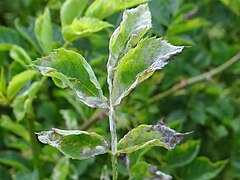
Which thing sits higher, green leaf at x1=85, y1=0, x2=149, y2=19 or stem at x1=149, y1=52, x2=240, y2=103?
stem at x1=149, y1=52, x2=240, y2=103

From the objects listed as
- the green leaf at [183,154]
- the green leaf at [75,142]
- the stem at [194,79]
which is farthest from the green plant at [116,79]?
the stem at [194,79]

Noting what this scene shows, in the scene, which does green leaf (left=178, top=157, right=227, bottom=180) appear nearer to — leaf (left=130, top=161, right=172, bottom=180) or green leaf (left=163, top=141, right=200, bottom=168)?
green leaf (left=163, top=141, right=200, bottom=168)

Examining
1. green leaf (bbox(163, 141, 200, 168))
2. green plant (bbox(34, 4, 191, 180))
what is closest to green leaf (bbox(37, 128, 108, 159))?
green plant (bbox(34, 4, 191, 180))

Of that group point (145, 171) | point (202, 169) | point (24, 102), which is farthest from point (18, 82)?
point (202, 169)

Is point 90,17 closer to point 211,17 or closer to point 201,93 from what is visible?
point 201,93

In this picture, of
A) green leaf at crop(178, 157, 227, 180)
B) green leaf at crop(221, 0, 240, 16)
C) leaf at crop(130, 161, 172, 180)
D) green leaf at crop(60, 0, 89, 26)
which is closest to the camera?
leaf at crop(130, 161, 172, 180)

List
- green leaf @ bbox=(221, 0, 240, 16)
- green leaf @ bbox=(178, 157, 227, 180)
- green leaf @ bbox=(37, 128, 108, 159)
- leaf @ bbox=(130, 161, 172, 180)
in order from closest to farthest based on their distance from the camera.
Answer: green leaf @ bbox=(37, 128, 108, 159) → leaf @ bbox=(130, 161, 172, 180) → green leaf @ bbox=(178, 157, 227, 180) → green leaf @ bbox=(221, 0, 240, 16)
